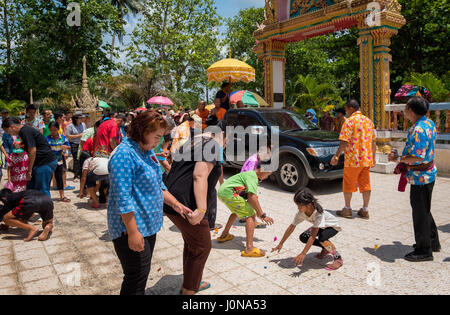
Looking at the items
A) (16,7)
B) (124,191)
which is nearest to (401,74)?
(124,191)

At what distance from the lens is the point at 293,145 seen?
762cm

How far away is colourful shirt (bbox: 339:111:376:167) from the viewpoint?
5.76 m

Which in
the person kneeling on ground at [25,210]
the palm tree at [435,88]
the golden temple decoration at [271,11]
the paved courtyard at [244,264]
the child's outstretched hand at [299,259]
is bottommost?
the paved courtyard at [244,264]

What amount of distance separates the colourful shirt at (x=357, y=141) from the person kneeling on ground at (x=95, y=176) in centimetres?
418

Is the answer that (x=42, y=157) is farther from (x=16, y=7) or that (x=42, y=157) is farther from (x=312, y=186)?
(x=16, y=7)

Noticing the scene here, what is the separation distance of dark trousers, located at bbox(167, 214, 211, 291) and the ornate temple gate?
900 cm

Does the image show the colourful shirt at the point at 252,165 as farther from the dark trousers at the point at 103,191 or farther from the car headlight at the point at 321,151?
the dark trousers at the point at 103,191

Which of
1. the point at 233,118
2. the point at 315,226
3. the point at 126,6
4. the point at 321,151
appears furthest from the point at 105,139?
the point at 126,6

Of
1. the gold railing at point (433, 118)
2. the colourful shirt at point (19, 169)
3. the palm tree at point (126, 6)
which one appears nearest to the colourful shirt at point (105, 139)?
the colourful shirt at point (19, 169)

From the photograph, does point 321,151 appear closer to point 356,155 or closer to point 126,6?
point 356,155

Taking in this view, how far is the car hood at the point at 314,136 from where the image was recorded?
7.56 metres

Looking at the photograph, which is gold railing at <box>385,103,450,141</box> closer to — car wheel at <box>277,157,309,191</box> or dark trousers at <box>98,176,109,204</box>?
car wheel at <box>277,157,309,191</box>

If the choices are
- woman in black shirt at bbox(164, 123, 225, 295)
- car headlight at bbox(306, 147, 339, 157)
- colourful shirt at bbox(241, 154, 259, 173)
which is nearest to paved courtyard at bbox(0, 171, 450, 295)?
woman in black shirt at bbox(164, 123, 225, 295)
